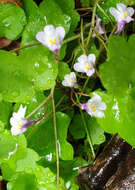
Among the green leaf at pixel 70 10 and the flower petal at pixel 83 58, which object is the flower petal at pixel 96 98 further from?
the green leaf at pixel 70 10

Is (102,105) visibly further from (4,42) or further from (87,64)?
(4,42)

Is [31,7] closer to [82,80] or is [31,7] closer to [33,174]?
[82,80]

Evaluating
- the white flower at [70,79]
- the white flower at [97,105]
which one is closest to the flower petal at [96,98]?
the white flower at [97,105]

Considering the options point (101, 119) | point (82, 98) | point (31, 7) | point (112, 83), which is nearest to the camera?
point (112, 83)

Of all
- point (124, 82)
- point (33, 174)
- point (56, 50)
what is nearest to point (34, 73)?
point (56, 50)

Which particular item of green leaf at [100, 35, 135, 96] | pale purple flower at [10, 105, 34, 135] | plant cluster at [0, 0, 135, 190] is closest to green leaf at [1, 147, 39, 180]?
plant cluster at [0, 0, 135, 190]
